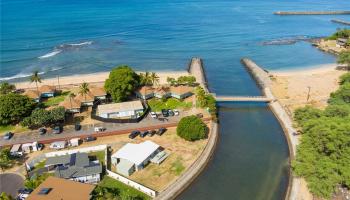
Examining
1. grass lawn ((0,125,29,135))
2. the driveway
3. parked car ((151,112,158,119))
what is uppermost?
parked car ((151,112,158,119))

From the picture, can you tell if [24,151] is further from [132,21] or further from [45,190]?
[132,21]

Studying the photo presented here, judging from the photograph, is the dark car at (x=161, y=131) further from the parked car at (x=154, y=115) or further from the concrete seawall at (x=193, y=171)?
the concrete seawall at (x=193, y=171)

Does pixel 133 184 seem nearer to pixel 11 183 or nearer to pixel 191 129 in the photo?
pixel 191 129

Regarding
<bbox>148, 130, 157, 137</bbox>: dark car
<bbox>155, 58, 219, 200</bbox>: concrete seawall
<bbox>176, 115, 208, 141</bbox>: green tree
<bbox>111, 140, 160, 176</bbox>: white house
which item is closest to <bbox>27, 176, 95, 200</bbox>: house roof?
<bbox>111, 140, 160, 176</bbox>: white house

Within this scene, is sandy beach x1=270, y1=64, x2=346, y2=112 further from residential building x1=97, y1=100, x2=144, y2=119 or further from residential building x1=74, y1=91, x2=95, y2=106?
residential building x1=74, y1=91, x2=95, y2=106

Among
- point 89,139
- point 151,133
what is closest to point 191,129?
point 151,133

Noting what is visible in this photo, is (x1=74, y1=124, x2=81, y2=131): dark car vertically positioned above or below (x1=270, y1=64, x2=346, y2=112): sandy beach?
below

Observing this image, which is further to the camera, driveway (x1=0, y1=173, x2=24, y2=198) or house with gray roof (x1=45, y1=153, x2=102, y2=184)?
house with gray roof (x1=45, y1=153, x2=102, y2=184)
